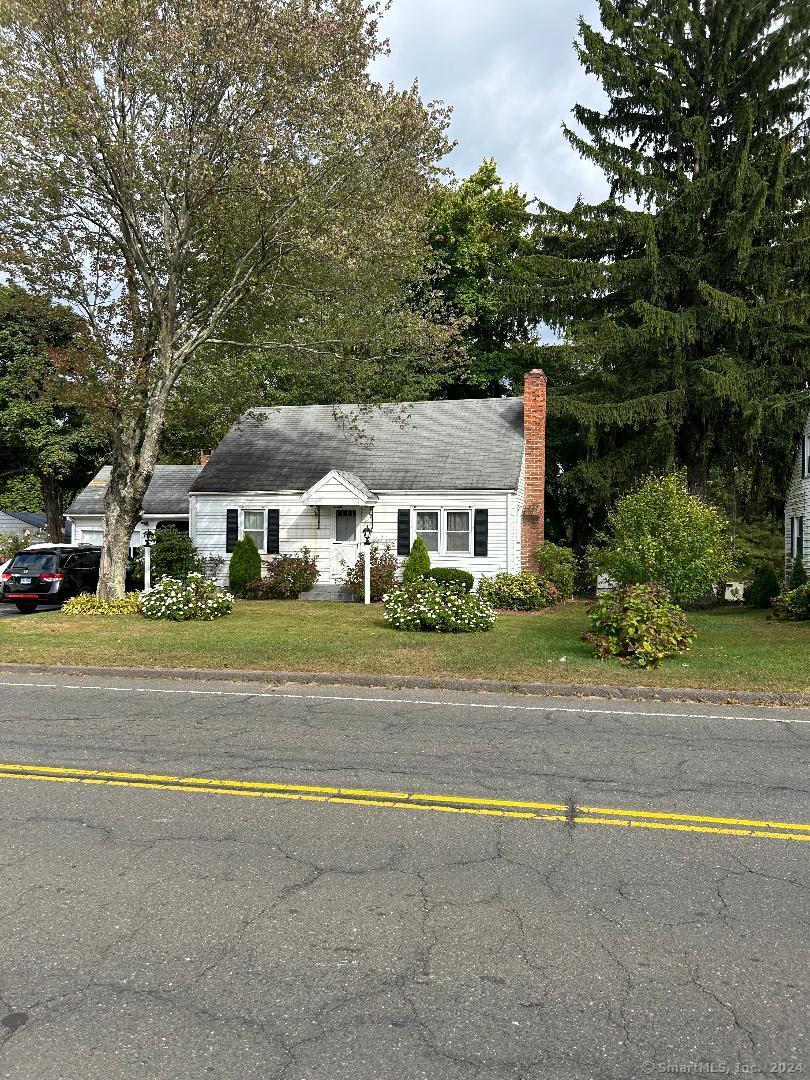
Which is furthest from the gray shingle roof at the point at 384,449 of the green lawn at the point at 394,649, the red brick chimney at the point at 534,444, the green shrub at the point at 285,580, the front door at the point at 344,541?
the green lawn at the point at 394,649

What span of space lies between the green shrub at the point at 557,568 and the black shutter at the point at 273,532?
8718mm

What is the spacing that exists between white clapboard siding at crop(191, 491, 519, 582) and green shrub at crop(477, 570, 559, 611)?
1.05 m

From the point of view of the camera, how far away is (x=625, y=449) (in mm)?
29234

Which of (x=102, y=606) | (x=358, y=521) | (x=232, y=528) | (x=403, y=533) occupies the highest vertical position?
(x=358, y=521)

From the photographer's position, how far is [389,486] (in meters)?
26.1

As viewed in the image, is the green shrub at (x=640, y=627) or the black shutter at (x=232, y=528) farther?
the black shutter at (x=232, y=528)

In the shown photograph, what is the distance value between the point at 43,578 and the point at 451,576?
39.3 ft

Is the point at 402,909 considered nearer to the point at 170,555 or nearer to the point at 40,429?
the point at 170,555

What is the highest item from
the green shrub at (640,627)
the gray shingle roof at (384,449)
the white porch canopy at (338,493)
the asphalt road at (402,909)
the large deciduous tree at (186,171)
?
the large deciduous tree at (186,171)

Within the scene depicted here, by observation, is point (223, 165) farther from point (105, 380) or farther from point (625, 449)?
point (625, 449)

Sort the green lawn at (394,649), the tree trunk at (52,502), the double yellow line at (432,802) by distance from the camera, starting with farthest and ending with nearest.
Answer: the tree trunk at (52,502), the green lawn at (394,649), the double yellow line at (432,802)

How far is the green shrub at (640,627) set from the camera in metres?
12.6

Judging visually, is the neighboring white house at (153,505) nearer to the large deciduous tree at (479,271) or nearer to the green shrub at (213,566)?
the green shrub at (213,566)

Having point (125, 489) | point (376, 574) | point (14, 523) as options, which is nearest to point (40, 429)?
point (125, 489)
